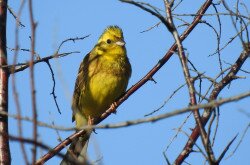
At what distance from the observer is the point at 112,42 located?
627cm

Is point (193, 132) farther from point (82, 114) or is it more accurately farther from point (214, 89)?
point (82, 114)

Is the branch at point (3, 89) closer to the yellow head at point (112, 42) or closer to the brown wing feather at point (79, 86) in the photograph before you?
the brown wing feather at point (79, 86)

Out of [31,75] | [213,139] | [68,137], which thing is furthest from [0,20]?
[31,75]

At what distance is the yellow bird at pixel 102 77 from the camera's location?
5.91 metres

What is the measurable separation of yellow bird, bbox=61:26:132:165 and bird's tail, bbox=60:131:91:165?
552mm

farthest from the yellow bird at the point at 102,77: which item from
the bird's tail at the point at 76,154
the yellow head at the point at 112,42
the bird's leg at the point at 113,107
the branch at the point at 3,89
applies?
the branch at the point at 3,89

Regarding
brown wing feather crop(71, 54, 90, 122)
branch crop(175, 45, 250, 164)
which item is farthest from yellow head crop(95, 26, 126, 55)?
branch crop(175, 45, 250, 164)

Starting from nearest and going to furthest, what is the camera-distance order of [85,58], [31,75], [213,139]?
[31,75]
[213,139]
[85,58]

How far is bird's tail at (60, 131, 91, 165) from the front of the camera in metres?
1.69

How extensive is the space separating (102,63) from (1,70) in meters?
2.23

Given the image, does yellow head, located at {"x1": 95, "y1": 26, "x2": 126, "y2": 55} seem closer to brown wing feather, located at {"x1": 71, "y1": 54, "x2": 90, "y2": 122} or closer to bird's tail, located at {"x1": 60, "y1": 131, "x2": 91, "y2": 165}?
brown wing feather, located at {"x1": 71, "y1": 54, "x2": 90, "y2": 122}

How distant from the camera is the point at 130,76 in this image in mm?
6219

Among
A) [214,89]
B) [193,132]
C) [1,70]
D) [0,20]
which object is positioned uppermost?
[0,20]

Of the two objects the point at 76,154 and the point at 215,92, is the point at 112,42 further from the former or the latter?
the point at 215,92
